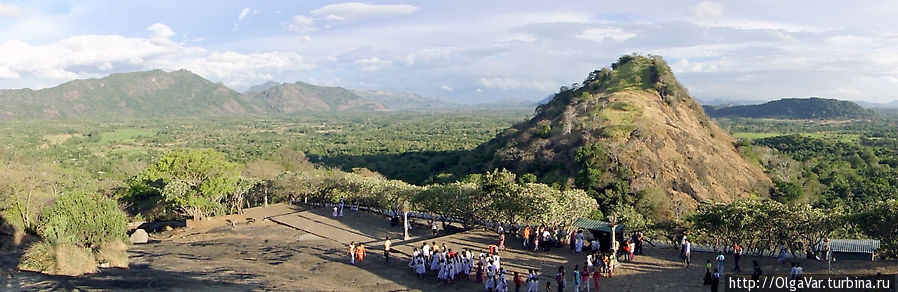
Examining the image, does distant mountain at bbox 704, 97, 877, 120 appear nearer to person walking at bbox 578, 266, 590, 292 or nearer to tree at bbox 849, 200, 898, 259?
tree at bbox 849, 200, 898, 259

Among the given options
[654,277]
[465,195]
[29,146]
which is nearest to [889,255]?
[654,277]

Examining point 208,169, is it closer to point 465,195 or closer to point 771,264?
point 465,195

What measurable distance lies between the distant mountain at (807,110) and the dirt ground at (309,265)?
517 ft

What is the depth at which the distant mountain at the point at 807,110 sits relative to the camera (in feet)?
468

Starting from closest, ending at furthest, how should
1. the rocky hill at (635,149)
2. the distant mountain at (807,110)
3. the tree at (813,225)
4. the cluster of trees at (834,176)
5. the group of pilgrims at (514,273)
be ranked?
the group of pilgrims at (514,273) → the tree at (813,225) → the cluster of trees at (834,176) → the rocky hill at (635,149) → the distant mountain at (807,110)

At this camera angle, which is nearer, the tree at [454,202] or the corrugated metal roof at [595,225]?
the corrugated metal roof at [595,225]

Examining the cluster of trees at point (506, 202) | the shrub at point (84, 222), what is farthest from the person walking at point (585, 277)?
the shrub at point (84, 222)

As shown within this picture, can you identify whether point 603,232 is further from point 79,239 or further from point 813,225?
point 79,239

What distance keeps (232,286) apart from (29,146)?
328ft

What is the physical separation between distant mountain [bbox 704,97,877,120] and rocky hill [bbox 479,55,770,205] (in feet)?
390

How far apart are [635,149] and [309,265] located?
29442 mm

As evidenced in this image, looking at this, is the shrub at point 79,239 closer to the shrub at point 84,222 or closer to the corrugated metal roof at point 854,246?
the shrub at point 84,222

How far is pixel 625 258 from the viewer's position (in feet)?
54.2

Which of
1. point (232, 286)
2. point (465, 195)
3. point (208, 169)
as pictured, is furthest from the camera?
point (208, 169)
